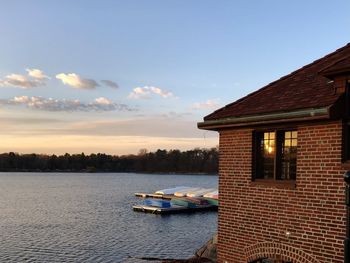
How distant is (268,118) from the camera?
1052 cm

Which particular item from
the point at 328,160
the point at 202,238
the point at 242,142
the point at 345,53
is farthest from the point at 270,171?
the point at 202,238

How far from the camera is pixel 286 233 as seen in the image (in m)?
10.4

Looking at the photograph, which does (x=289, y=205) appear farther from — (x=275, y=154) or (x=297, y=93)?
(x=297, y=93)

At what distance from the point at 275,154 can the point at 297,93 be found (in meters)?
1.54

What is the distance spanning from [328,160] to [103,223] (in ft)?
132

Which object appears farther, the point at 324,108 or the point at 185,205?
the point at 185,205

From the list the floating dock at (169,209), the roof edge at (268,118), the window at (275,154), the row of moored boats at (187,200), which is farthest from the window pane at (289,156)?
the row of moored boats at (187,200)

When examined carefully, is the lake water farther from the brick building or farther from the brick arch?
the brick arch

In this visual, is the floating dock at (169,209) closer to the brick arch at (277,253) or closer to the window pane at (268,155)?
the brick arch at (277,253)

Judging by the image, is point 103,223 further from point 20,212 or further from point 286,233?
point 286,233

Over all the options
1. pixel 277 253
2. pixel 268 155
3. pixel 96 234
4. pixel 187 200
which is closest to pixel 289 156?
pixel 268 155

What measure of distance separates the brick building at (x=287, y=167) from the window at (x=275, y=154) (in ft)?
0.08

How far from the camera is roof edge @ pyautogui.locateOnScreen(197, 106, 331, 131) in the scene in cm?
946

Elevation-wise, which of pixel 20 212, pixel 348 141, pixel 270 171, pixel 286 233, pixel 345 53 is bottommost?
pixel 20 212
